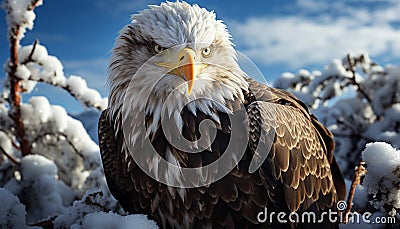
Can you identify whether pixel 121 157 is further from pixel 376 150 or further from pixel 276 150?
pixel 376 150

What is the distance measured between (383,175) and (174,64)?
Answer: 1390 mm

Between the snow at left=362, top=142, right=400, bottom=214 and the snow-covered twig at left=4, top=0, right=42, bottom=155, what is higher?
the snow-covered twig at left=4, top=0, right=42, bottom=155

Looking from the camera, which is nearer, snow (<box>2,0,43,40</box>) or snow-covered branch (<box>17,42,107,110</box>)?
snow (<box>2,0,43,40</box>)

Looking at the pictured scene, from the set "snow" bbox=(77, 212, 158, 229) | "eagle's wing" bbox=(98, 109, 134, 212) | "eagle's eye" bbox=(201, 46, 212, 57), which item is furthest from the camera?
"eagle's wing" bbox=(98, 109, 134, 212)

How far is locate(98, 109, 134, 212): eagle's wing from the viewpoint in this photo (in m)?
3.03

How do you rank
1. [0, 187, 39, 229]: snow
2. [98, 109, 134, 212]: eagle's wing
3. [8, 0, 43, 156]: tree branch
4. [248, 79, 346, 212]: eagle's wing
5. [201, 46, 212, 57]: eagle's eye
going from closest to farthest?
[0, 187, 39, 229]: snow < [248, 79, 346, 212]: eagle's wing < [201, 46, 212, 57]: eagle's eye < [98, 109, 134, 212]: eagle's wing < [8, 0, 43, 156]: tree branch

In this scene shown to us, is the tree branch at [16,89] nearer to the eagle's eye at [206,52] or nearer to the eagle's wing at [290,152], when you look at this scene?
the eagle's eye at [206,52]

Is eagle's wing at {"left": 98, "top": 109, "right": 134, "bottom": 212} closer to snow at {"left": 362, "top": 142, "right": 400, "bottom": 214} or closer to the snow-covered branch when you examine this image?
the snow-covered branch

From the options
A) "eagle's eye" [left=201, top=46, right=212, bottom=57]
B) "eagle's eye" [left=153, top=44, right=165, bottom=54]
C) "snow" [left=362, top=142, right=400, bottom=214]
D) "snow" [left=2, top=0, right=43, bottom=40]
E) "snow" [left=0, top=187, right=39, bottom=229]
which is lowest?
"snow" [left=0, top=187, right=39, bottom=229]

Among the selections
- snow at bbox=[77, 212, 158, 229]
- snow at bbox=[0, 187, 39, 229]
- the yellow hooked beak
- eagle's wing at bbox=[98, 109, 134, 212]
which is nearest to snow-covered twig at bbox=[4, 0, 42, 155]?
eagle's wing at bbox=[98, 109, 134, 212]

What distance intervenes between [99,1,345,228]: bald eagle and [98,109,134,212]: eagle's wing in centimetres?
2

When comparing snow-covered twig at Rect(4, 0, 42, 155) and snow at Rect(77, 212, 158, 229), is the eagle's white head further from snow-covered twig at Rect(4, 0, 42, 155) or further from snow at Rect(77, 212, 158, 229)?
snow-covered twig at Rect(4, 0, 42, 155)

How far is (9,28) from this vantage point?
3.96 meters

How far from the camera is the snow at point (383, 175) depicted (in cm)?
203
